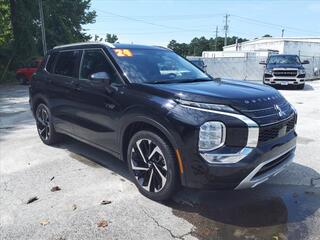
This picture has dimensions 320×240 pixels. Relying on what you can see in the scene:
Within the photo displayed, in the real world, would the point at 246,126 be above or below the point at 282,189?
above

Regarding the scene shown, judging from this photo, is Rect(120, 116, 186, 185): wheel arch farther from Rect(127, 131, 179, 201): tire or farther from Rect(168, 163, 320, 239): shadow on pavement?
Rect(168, 163, 320, 239): shadow on pavement

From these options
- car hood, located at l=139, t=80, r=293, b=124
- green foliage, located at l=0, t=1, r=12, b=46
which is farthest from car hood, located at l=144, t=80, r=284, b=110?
green foliage, located at l=0, t=1, r=12, b=46

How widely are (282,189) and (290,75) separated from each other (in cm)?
1360

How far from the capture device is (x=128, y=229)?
3.70 metres

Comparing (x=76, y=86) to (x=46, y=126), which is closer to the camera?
(x=76, y=86)

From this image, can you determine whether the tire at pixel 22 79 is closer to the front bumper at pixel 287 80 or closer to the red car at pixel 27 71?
the red car at pixel 27 71

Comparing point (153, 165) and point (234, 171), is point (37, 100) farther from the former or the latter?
point (234, 171)

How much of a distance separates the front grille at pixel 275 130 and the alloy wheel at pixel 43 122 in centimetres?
418

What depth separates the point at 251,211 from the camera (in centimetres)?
403

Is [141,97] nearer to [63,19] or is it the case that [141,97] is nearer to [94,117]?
[94,117]


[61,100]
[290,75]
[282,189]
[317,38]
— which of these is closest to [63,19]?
[290,75]

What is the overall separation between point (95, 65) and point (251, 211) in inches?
115

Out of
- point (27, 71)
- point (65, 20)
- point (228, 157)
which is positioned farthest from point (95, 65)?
point (65, 20)

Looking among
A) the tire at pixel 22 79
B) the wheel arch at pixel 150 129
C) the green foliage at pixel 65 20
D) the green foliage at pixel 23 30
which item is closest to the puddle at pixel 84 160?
the wheel arch at pixel 150 129
